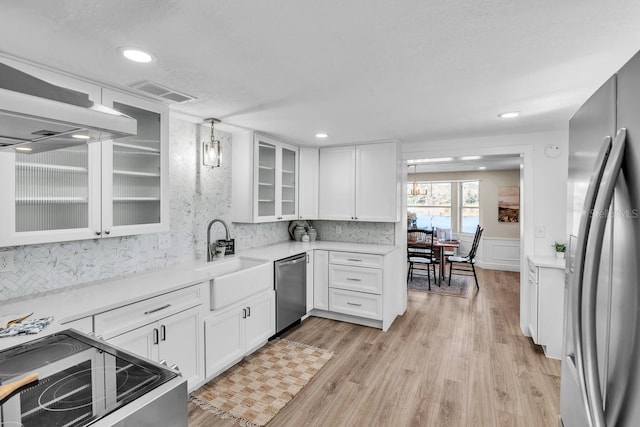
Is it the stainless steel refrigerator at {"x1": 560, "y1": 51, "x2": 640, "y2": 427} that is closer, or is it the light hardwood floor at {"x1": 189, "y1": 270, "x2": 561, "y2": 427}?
the stainless steel refrigerator at {"x1": 560, "y1": 51, "x2": 640, "y2": 427}

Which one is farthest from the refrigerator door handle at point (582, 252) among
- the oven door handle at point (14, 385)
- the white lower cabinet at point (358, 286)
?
the white lower cabinet at point (358, 286)

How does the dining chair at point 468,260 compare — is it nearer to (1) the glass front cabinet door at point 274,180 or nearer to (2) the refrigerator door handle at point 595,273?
(1) the glass front cabinet door at point 274,180

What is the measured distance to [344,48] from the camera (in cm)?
168

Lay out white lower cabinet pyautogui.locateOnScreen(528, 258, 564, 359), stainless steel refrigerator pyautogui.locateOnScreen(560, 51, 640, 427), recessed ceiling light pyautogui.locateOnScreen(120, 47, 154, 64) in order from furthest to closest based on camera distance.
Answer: white lower cabinet pyautogui.locateOnScreen(528, 258, 564, 359)
recessed ceiling light pyautogui.locateOnScreen(120, 47, 154, 64)
stainless steel refrigerator pyautogui.locateOnScreen(560, 51, 640, 427)

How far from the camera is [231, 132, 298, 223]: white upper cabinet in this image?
142 inches

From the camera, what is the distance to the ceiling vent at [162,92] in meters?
2.14

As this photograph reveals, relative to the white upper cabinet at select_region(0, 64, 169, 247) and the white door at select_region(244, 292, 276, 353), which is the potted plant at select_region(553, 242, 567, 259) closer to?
the white door at select_region(244, 292, 276, 353)

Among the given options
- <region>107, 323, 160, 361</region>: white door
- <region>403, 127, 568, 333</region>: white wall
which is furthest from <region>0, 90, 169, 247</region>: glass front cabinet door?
<region>403, 127, 568, 333</region>: white wall

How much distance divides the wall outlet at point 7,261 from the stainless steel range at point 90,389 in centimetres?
93

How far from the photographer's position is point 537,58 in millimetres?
1787

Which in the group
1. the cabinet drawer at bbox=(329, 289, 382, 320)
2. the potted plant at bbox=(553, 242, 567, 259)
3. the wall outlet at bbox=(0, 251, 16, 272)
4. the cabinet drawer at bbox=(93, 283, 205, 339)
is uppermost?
the wall outlet at bbox=(0, 251, 16, 272)

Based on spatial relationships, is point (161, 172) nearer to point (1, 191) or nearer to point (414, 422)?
point (1, 191)

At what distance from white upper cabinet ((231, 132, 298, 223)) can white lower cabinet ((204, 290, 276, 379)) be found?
98 cm

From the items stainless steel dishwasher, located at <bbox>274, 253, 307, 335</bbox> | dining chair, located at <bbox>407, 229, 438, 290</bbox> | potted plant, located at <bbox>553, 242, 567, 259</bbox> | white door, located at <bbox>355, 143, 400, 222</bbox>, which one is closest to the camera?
potted plant, located at <bbox>553, 242, 567, 259</bbox>
